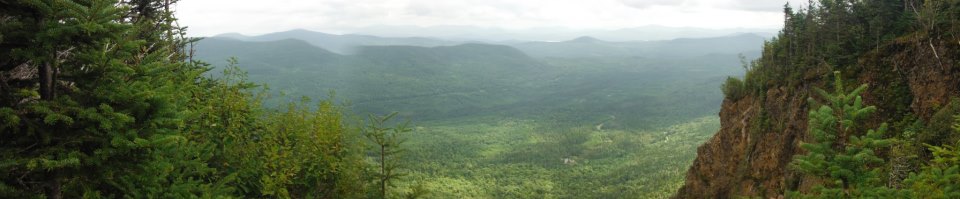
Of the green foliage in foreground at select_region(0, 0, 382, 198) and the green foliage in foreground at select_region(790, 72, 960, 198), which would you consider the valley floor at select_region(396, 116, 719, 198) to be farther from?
the green foliage in foreground at select_region(790, 72, 960, 198)

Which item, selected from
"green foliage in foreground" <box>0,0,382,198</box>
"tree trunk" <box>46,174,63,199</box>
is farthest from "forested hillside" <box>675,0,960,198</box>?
"tree trunk" <box>46,174,63,199</box>

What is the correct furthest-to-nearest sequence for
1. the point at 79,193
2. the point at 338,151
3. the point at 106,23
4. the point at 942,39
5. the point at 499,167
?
1. the point at 499,167
2. the point at 942,39
3. the point at 338,151
4. the point at 79,193
5. the point at 106,23

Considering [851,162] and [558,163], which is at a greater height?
[851,162]

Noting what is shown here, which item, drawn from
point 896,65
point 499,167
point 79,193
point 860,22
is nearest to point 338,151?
point 79,193

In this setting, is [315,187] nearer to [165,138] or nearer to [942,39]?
[165,138]

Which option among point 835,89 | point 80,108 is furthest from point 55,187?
→ point 835,89

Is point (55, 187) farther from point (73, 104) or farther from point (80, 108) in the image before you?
point (80, 108)

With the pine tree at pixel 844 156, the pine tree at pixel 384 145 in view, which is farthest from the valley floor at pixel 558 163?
the pine tree at pixel 844 156
